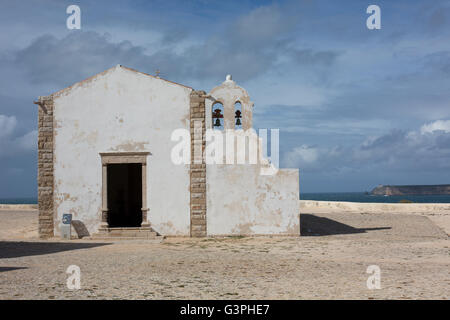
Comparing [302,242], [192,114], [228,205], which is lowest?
[302,242]

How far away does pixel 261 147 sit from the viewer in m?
16.0

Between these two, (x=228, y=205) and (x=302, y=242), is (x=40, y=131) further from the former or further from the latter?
(x=302, y=242)

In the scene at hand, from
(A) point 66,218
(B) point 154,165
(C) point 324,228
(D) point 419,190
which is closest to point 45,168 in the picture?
(A) point 66,218

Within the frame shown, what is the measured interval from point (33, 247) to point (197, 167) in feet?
19.7

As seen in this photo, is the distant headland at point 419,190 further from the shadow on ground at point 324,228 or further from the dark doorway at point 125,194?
the dark doorway at point 125,194

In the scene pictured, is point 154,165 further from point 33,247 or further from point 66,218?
point 33,247

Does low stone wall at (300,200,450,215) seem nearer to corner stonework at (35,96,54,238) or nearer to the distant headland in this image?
corner stonework at (35,96,54,238)

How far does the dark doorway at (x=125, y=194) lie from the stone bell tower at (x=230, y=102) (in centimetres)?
708

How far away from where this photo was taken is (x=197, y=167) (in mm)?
16047
